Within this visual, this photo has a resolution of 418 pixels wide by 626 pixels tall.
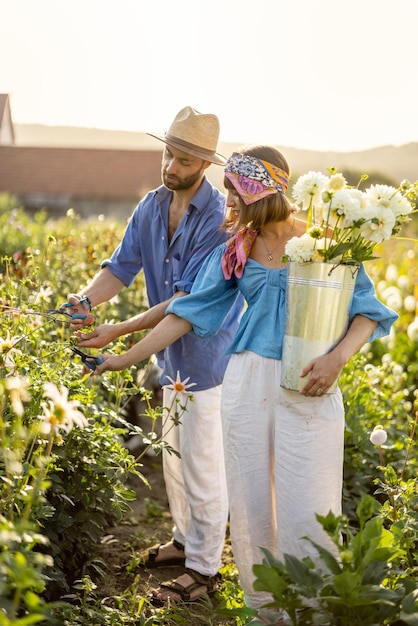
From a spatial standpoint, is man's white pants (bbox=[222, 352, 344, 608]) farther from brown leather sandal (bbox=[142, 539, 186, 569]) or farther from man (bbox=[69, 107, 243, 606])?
brown leather sandal (bbox=[142, 539, 186, 569])

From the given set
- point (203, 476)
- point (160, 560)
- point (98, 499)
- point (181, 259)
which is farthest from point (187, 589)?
point (181, 259)

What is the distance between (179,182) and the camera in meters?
3.46

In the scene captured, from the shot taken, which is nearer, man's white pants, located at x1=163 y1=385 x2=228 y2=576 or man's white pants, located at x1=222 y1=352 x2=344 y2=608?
man's white pants, located at x1=222 y1=352 x2=344 y2=608

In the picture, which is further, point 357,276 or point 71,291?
point 71,291

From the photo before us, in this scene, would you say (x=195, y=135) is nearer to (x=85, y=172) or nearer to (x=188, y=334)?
(x=188, y=334)

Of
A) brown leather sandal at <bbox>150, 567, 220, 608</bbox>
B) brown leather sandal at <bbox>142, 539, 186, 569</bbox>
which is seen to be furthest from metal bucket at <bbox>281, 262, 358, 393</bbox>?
brown leather sandal at <bbox>142, 539, 186, 569</bbox>

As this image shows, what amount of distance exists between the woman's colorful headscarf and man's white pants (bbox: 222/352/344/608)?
53 centimetres

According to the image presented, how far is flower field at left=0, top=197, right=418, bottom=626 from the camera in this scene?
2102mm

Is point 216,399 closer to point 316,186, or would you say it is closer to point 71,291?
point 316,186

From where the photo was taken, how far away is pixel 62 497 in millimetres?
3000

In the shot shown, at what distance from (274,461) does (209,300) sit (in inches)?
24.1

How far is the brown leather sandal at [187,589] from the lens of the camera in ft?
11.3

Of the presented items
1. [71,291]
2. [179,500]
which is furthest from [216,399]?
[71,291]

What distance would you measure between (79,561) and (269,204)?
164 cm
